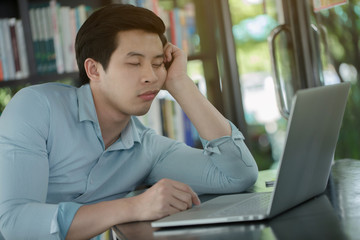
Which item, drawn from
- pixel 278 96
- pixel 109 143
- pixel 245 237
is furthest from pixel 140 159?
pixel 278 96

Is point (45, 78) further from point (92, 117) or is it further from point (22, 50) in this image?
point (92, 117)

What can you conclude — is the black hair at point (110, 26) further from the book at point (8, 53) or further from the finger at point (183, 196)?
the book at point (8, 53)

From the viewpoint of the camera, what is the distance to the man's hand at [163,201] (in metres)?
1.09

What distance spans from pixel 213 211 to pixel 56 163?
1.99 ft

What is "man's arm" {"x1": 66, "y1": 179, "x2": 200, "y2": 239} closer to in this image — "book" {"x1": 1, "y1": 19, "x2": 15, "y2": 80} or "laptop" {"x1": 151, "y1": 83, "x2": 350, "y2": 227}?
"laptop" {"x1": 151, "y1": 83, "x2": 350, "y2": 227}

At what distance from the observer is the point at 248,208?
1.00m

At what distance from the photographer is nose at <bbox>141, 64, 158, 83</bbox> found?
5.01 ft

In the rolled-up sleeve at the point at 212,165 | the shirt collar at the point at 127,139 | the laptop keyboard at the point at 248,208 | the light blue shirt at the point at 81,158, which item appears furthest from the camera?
the shirt collar at the point at 127,139

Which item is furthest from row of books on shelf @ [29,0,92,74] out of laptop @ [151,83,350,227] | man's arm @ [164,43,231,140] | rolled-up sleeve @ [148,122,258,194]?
laptop @ [151,83,350,227]

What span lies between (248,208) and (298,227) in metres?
0.16

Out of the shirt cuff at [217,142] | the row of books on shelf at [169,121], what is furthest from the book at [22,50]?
the shirt cuff at [217,142]

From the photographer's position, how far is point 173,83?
1.66 meters

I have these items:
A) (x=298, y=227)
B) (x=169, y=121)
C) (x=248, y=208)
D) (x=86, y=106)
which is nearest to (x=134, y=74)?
(x=86, y=106)

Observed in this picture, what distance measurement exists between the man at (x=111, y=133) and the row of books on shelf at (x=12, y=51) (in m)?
1.10
